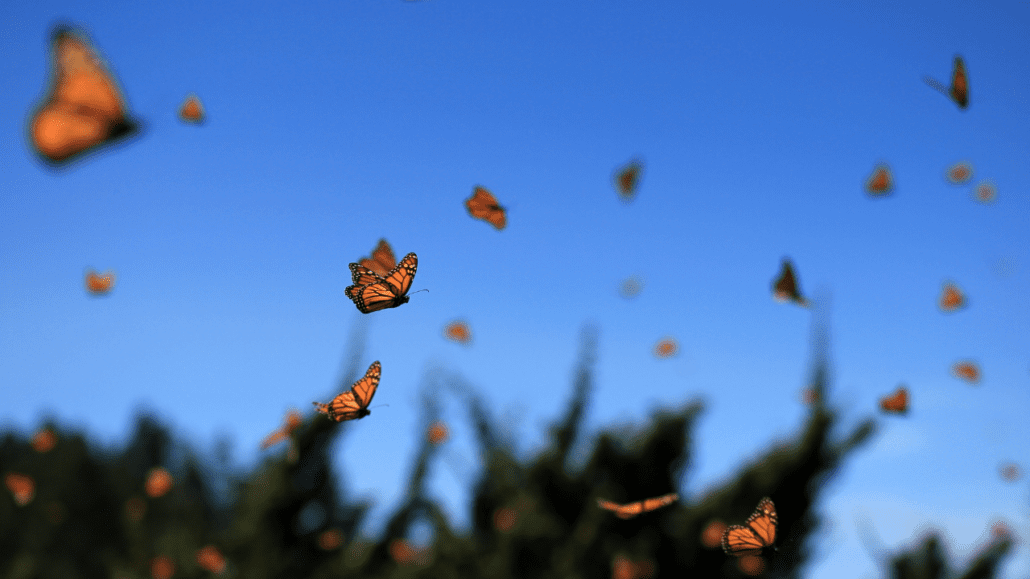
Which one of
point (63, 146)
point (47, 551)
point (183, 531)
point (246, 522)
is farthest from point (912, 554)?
point (47, 551)

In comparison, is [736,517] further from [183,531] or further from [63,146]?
[63,146]

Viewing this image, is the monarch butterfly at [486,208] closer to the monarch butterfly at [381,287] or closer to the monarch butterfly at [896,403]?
the monarch butterfly at [381,287]

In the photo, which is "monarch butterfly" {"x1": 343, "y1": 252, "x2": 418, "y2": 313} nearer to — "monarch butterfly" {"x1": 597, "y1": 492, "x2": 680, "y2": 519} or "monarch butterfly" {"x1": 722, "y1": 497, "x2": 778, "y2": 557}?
"monarch butterfly" {"x1": 597, "y1": 492, "x2": 680, "y2": 519}

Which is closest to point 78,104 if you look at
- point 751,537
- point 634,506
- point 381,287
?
point 381,287

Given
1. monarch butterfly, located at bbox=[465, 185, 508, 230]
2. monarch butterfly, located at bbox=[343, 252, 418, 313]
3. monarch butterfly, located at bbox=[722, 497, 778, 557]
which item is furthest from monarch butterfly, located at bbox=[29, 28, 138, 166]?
monarch butterfly, located at bbox=[722, 497, 778, 557]

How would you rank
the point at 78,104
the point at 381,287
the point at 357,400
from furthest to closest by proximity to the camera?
the point at 381,287 < the point at 357,400 < the point at 78,104

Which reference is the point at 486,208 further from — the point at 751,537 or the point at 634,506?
the point at 634,506

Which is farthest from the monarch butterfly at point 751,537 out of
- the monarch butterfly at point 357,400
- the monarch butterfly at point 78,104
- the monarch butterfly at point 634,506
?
the monarch butterfly at point 78,104

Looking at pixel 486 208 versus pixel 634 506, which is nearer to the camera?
pixel 486 208
